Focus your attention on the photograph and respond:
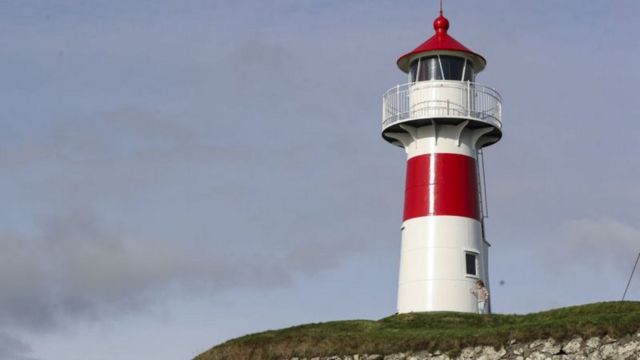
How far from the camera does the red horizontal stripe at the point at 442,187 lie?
121 feet

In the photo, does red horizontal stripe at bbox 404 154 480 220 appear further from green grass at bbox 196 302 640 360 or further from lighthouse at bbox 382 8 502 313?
green grass at bbox 196 302 640 360

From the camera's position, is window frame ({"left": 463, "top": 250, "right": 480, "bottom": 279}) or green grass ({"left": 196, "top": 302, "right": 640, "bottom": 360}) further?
window frame ({"left": 463, "top": 250, "right": 480, "bottom": 279})

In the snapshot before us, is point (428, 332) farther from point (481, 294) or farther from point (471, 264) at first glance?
point (471, 264)

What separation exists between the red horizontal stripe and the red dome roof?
9.88 ft

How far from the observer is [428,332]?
99.8ft

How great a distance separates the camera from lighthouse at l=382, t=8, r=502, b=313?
36.7m

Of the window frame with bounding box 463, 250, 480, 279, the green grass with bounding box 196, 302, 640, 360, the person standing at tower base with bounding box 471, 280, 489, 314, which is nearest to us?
the green grass with bounding box 196, 302, 640, 360

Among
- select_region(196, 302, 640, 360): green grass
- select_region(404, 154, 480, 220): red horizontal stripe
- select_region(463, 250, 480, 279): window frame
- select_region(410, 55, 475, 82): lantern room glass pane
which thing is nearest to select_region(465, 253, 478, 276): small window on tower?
select_region(463, 250, 480, 279): window frame

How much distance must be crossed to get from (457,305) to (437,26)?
Answer: 838cm

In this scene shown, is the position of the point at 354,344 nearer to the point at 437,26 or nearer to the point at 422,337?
the point at 422,337

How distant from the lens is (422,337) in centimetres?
3000

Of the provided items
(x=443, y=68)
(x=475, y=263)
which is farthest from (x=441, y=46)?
(x=475, y=263)

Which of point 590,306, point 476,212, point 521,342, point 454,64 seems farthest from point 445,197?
point 521,342

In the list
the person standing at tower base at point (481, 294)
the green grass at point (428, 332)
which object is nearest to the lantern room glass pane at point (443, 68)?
the person standing at tower base at point (481, 294)
